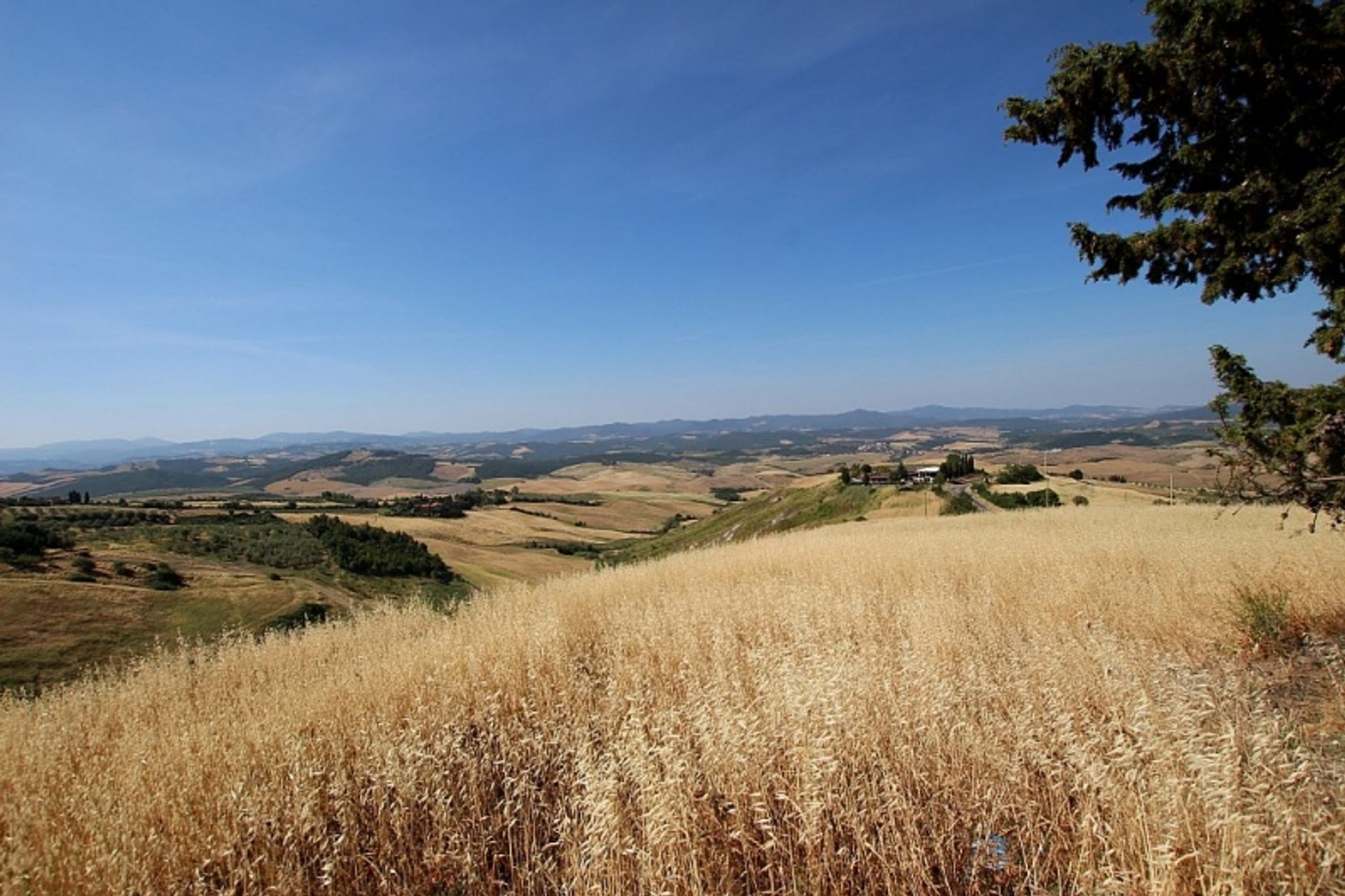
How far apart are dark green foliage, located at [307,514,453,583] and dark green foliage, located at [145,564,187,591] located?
840 inches

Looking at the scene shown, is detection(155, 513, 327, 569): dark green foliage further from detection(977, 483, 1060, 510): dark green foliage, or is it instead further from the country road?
detection(977, 483, 1060, 510): dark green foliage

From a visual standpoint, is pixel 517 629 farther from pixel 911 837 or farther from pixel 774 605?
pixel 911 837

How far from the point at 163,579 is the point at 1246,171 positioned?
39.8 meters

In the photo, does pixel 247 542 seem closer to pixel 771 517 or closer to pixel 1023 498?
pixel 771 517

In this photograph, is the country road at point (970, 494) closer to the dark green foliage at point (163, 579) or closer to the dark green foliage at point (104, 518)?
the dark green foliage at point (163, 579)

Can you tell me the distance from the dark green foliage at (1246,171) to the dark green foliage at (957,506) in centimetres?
4236

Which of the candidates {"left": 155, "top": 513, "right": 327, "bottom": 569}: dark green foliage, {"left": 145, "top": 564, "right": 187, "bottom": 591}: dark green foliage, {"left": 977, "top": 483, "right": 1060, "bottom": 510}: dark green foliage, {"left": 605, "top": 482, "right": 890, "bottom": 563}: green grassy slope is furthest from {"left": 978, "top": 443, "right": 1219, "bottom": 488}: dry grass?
{"left": 155, "top": 513, "right": 327, "bottom": 569}: dark green foliage

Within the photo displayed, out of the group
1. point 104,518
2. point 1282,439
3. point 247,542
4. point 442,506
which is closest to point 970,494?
point 1282,439

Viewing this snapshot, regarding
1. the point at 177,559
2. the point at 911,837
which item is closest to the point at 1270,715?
the point at 911,837

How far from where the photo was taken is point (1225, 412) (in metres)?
5.53

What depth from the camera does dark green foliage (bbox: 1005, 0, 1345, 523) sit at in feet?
16.9

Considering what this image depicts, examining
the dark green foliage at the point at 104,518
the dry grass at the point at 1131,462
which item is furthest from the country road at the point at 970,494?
the dark green foliage at the point at 104,518

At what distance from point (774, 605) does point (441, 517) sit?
312 feet

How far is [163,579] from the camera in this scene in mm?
28703
